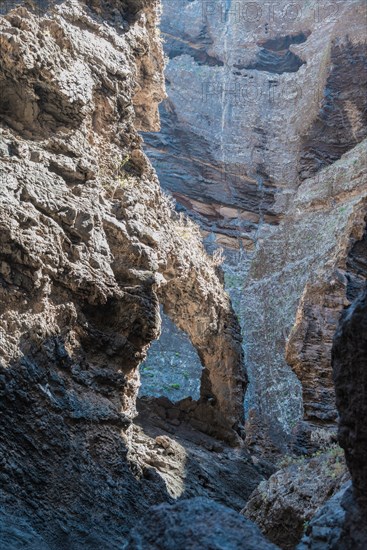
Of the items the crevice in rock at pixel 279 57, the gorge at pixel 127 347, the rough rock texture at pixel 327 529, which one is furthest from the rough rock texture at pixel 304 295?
the crevice in rock at pixel 279 57

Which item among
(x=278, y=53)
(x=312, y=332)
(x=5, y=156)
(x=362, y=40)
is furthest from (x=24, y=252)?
(x=278, y=53)

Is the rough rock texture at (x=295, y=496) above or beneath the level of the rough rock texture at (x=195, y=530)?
above

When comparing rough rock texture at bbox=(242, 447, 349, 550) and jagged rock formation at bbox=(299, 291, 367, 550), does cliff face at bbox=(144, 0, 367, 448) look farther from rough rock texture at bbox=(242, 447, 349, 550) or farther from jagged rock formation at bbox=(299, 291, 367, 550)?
jagged rock formation at bbox=(299, 291, 367, 550)

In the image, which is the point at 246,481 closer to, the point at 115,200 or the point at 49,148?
the point at 115,200

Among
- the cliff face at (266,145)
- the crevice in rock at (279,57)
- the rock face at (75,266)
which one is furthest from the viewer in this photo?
the crevice in rock at (279,57)

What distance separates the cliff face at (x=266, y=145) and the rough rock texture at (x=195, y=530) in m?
15.3

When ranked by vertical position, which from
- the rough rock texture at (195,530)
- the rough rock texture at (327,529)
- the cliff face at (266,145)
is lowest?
the rough rock texture at (195,530)

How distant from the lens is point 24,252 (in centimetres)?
728

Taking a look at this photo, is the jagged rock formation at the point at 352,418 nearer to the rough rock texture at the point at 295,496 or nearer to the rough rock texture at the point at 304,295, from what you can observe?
the rough rock texture at the point at 295,496

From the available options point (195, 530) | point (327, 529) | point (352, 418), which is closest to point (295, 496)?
point (327, 529)

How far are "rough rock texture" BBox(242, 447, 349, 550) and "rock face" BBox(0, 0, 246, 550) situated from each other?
1459 millimetres

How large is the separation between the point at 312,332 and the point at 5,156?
8.09 meters

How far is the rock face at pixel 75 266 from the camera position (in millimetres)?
6484

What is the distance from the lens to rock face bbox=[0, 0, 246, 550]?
648cm
